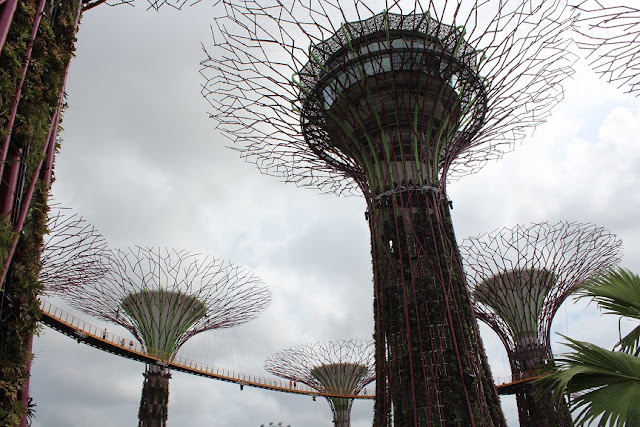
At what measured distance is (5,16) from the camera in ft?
18.5

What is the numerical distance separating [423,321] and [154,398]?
790 inches

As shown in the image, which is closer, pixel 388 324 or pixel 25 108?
pixel 25 108

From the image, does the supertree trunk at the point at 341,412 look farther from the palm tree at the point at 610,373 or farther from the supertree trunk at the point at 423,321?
the palm tree at the point at 610,373

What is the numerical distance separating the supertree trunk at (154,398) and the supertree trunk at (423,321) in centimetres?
1787

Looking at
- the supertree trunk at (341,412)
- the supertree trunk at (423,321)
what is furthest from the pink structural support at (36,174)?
the supertree trunk at (341,412)

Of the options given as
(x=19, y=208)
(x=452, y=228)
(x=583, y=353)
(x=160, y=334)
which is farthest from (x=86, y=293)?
(x=583, y=353)

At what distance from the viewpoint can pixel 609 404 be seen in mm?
5152

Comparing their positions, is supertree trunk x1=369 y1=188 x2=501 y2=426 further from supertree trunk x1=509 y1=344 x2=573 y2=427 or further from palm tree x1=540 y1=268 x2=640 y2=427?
supertree trunk x1=509 y1=344 x2=573 y2=427

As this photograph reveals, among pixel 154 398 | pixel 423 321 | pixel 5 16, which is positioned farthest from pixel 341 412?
pixel 5 16

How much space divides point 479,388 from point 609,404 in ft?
33.5

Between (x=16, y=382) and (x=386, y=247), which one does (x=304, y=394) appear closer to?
(x=386, y=247)

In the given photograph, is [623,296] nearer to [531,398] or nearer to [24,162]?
[24,162]

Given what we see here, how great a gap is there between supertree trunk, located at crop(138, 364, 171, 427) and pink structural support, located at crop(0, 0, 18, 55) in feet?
88.0

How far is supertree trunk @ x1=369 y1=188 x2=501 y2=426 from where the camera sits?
14562mm
